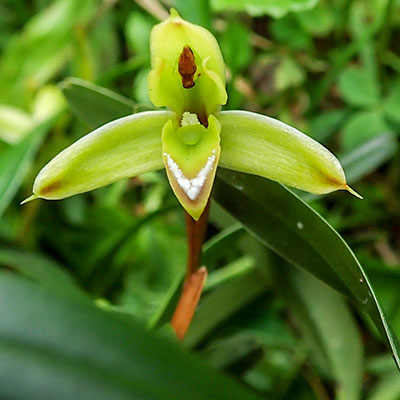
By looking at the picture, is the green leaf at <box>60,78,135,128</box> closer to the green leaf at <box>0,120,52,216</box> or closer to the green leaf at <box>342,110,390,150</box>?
the green leaf at <box>0,120,52,216</box>

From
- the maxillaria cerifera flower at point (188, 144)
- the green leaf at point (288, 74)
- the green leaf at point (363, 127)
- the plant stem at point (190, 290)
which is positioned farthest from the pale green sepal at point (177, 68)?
the green leaf at point (288, 74)

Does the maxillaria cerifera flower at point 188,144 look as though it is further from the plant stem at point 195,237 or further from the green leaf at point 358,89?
the green leaf at point 358,89

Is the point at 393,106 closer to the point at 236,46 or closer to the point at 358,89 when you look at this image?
the point at 358,89

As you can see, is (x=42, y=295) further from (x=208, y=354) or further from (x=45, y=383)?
(x=208, y=354)

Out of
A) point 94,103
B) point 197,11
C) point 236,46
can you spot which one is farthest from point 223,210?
point 236,46

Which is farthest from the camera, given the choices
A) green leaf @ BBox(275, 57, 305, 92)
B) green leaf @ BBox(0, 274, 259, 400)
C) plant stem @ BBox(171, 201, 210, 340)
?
green leaf @ BBox(275, 57, 305, 92)

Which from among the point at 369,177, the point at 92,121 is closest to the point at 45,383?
the point at 92,121

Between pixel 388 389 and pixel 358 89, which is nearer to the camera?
pixel 388 389

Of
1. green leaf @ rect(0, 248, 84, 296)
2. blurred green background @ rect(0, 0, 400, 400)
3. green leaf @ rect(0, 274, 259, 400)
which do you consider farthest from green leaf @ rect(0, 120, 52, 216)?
green leaf @ rect(0, 274, 259, 400)
